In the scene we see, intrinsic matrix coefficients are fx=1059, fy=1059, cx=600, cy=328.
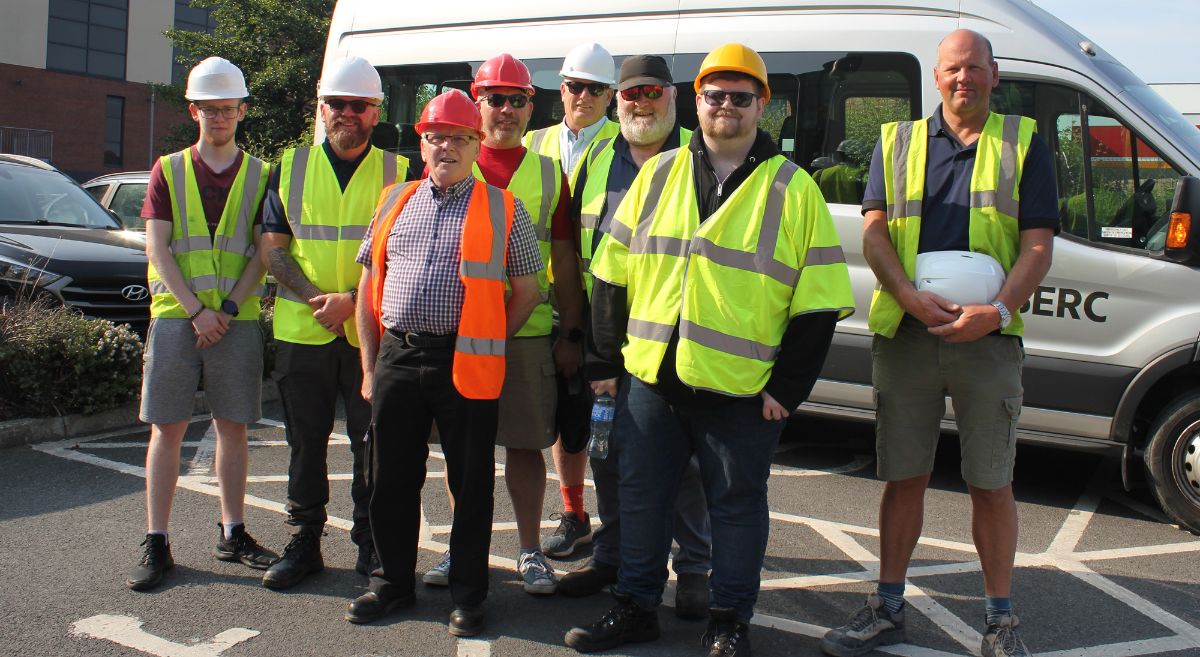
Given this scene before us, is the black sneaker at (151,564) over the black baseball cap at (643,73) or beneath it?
beneath

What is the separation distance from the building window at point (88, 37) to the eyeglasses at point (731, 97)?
45331 mm

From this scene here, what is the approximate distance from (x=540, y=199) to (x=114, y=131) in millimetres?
46540

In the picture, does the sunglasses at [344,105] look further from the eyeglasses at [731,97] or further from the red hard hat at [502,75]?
the eyeglasses at [731,97]

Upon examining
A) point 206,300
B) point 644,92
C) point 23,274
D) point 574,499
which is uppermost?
point 644,92

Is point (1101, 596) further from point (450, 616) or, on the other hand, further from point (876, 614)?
point (450, 616)

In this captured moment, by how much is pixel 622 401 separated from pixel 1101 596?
7.80 ft

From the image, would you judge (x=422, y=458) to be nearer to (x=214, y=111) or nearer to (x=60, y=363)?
(x=214, y=111)

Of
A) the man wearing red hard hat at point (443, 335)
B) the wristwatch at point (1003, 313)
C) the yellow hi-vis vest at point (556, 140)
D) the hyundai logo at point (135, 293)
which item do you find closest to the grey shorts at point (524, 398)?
the man wearing red hard hat at point (443, 335)

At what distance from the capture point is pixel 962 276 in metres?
3.68

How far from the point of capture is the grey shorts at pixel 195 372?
4438mm

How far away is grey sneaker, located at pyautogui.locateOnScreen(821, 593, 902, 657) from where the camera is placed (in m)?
3.88

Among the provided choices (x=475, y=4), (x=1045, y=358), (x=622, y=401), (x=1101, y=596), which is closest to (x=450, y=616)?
(x=622, y=401)

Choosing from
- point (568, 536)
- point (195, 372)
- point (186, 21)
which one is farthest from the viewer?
point (186, 21)

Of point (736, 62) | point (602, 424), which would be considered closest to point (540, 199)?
point (602, 424)
